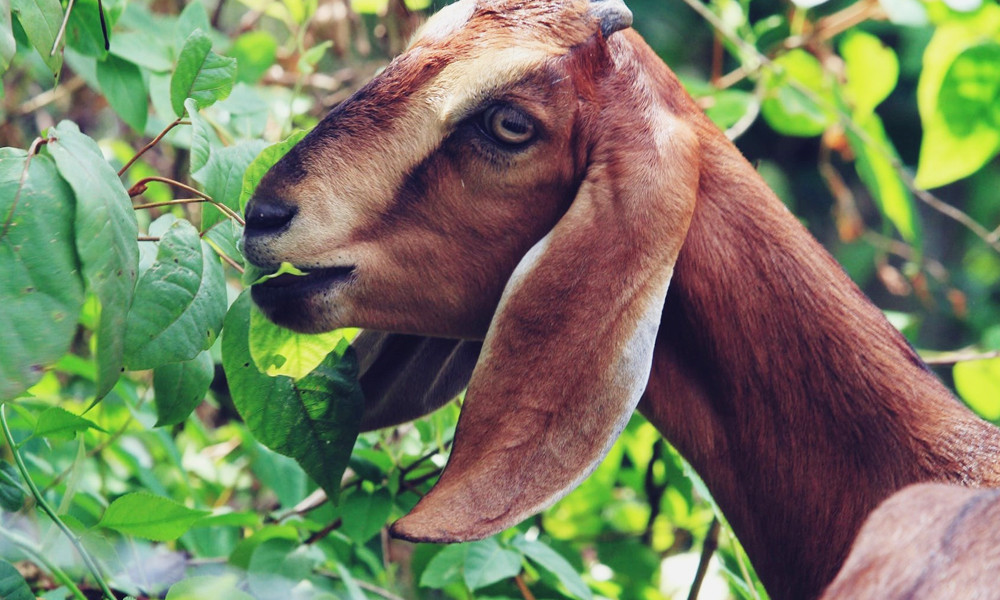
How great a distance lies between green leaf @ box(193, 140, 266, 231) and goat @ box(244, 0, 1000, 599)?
6 centimetres

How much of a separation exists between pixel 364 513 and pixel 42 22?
123 cm

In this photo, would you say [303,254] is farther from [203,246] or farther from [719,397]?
[719,397]

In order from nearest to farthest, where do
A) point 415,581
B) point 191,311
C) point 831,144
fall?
point 191,311
point 415,581
point 831,144

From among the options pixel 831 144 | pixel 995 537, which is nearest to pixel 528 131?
pixel 995 537

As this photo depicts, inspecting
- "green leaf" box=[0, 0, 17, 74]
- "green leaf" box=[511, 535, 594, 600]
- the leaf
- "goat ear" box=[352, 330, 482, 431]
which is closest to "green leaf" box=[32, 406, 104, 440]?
"green leaf" box=[0, 0, 17, 74]

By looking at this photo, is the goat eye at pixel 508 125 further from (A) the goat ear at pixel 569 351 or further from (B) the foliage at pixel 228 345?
(B) the foliage at pixel 228 345

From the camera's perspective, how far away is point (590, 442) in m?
1.82

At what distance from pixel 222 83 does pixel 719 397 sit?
3.73 ft

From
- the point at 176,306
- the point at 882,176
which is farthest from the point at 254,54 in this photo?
the point at 882,176

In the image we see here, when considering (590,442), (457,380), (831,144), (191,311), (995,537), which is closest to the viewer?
(995,537)

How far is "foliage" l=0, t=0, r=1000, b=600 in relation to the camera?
4.65 ft

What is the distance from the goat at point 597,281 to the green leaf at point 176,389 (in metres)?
0.19

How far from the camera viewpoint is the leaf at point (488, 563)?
2121 millimetres

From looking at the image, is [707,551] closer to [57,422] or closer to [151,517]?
[151,517]
